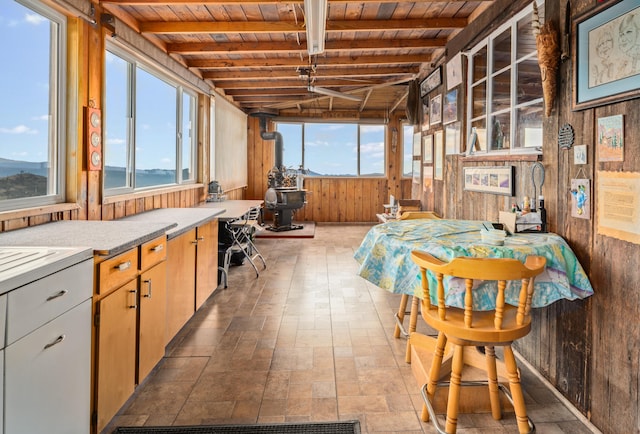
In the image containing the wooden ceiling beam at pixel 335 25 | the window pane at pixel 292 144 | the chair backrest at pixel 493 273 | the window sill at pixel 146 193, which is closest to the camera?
the chair backrest at pixel 493 273

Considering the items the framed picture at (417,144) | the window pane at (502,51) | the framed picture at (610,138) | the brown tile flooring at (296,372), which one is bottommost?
the brown tile flooring at (296,372)

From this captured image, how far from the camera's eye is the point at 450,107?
13.9 ft

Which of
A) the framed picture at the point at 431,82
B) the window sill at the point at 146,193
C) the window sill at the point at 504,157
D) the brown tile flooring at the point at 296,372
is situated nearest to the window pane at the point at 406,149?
the framed picture at the point at 431,82

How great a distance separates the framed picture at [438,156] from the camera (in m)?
4.51

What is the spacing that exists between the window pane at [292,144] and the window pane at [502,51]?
6.63 metres

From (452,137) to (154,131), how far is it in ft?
9.99

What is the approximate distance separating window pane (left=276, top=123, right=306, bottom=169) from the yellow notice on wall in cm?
804

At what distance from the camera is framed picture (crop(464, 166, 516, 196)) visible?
2955 millimetres

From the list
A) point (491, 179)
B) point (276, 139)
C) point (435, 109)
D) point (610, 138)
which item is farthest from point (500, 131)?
point (276, 139)

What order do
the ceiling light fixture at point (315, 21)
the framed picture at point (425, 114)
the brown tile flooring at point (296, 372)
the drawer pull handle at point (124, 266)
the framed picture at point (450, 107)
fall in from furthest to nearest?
the framed picture at point (425, 114) < the framed picture at point (450, 107) < the ceiling light fixture at point (315, 21) < the brown tile flooring at point (296, 372) < the drawer pull handle at point (124, 266)

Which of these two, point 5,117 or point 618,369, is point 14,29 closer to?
point 5,117

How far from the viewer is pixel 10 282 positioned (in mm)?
1300

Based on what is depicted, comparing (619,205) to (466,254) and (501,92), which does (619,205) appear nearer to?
(466,254)

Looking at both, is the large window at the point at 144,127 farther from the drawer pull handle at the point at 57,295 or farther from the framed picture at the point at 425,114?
the framed picture at the point at 425,114
